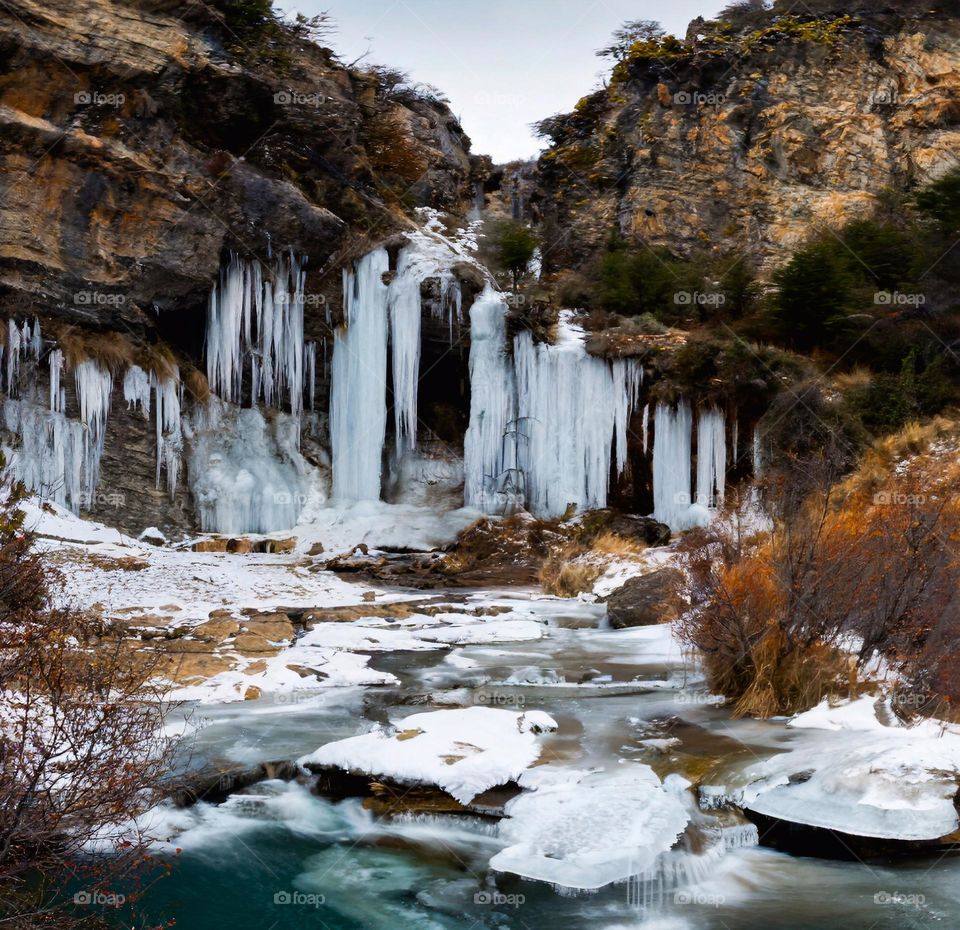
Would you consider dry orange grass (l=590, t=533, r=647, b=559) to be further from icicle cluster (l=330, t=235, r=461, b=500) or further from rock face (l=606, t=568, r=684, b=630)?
icicle cluster (l=330, t=235, r=461, b=500)

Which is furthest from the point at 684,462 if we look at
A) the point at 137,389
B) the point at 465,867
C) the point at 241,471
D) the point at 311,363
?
the point at 465,867

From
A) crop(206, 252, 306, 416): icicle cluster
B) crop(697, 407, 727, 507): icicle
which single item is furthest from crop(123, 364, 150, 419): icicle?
crop(697, 407, 727, 507): icicle

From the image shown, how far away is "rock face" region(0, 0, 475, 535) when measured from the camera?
63.0 ft

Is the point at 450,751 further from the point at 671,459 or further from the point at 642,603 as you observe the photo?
the point at 671,459

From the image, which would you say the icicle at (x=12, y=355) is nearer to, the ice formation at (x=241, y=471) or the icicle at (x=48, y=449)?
the icicle at (x=48, y=449)

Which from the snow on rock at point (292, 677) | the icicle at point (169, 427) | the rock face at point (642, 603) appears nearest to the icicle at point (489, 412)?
the icicle at point (169, 427)

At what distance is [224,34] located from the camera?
22781 millimetres

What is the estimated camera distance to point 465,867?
5.77m

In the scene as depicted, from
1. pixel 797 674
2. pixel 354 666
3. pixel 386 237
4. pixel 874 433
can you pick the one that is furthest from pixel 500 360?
pixel 797 674

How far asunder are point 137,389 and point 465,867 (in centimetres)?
1683

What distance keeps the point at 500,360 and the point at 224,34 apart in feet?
33.2

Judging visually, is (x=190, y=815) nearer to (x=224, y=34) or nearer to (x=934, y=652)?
(x=934, y=652)

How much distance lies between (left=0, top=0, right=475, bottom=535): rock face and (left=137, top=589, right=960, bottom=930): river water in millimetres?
13508

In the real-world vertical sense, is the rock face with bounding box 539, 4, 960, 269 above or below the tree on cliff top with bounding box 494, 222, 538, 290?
above
